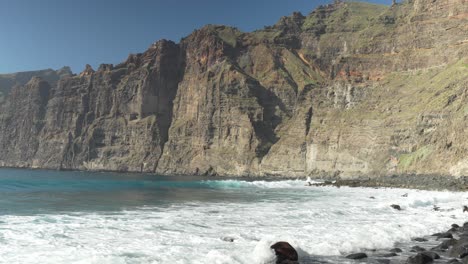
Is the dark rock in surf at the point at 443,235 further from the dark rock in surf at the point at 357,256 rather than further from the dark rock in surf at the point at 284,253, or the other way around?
the dark rock in surf at the point at 284,253

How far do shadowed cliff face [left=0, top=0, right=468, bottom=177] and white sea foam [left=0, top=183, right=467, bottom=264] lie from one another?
151 ft

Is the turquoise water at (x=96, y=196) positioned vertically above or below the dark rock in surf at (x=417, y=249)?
below

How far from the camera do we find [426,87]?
97.1m

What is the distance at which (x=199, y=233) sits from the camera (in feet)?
62.2

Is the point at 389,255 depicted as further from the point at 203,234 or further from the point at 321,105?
the point at 321,105

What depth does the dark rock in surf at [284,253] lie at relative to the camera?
1340 centimetres

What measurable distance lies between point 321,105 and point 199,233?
115 meters

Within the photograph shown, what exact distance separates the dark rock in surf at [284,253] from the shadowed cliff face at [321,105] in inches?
2256

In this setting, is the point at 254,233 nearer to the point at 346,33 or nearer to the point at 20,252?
the point at 20,252

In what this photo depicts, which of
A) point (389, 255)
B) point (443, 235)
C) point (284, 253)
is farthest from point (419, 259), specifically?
point (443, 235)

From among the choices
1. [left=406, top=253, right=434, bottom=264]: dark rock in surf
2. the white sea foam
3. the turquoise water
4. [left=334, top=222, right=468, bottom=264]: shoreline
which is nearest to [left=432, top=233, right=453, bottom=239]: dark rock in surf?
[left=334, top=222, right=468, bottom=264]: shoreline

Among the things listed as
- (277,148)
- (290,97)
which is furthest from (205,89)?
(277,148)

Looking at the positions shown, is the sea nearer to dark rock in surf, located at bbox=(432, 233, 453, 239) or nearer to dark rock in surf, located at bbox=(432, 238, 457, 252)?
dark rock in surf, located at bbox=(432, 233, 453, 239)

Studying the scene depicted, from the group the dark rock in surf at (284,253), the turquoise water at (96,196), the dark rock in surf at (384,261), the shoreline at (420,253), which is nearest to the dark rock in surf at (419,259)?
the shoreline at (420,253)
